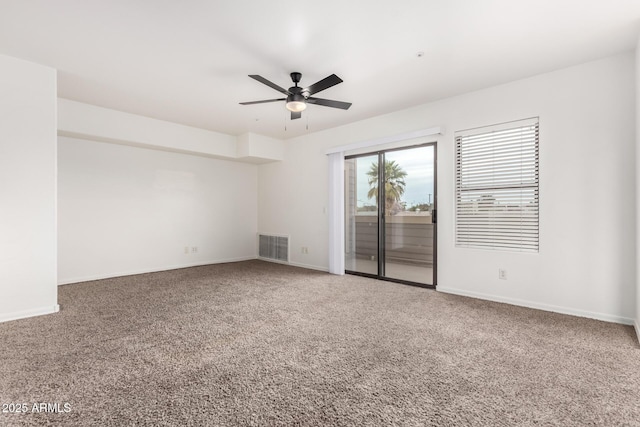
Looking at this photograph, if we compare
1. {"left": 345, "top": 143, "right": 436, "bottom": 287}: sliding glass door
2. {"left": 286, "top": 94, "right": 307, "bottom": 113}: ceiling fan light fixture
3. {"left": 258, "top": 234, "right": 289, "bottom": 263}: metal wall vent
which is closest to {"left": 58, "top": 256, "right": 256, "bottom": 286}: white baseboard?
{"left": 258, "top": 234, "right": 289, "bottom": 263}: metal wall vent

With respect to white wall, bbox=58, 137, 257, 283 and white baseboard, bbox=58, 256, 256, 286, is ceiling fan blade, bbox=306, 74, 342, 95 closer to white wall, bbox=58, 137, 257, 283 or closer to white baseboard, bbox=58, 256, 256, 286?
white wall, bbox=58, 137, 257, 283

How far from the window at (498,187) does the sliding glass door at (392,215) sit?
408 millimetres

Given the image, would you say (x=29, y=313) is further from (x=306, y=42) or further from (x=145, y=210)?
(x=306, y=42)

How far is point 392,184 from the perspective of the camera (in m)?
4.56

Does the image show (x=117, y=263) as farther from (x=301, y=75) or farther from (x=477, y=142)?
(x=477, y=142)

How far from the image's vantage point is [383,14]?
2.27 metres

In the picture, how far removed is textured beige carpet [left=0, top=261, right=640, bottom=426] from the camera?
1.55m

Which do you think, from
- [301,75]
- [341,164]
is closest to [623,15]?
[301,75]

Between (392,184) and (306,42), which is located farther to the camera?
(392,184)

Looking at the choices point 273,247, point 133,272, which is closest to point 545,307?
point 273,247

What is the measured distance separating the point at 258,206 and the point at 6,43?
4.55 m

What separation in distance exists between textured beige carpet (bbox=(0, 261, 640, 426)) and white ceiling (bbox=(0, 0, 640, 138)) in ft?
8.26

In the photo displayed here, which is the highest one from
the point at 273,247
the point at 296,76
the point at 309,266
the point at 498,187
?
the point at 296,76

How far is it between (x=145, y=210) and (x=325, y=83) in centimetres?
404
